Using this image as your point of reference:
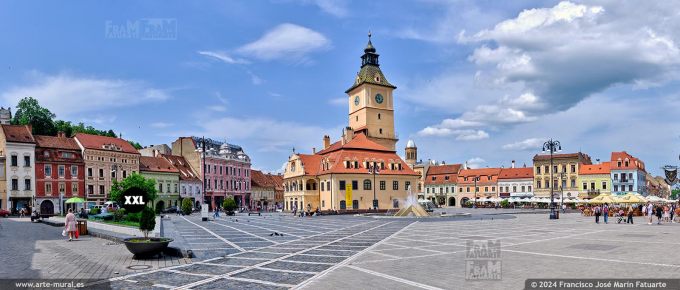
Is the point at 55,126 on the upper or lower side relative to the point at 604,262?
upper

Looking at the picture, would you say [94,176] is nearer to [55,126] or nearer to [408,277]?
Answer: [55,126]

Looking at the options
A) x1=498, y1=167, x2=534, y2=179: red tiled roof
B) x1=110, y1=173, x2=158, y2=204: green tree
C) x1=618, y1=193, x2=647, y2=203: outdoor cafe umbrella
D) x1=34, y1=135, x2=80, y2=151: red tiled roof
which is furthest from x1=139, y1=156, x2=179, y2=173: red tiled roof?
x1=498, y1=167, x2=534, y2=179: red tiled roof

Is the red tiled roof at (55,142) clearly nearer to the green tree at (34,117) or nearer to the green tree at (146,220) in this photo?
the green tree at (34,117)

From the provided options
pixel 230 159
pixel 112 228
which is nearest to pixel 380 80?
pixel 230 159

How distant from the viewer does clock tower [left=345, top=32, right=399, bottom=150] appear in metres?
86.2

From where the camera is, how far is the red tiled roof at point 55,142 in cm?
6669

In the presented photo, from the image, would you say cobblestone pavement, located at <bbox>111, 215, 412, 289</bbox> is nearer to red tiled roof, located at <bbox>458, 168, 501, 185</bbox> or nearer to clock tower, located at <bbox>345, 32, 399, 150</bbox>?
clock tower, located at <bbox>345, 32, 399, 150</bbox>

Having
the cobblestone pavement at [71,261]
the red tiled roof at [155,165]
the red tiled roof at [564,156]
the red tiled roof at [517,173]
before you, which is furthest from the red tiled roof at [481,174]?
the cobblestone pavement at [71,261]

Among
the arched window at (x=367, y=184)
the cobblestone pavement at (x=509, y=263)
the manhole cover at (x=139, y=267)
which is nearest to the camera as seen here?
the cobblestone pavement at (x=509, y=263)

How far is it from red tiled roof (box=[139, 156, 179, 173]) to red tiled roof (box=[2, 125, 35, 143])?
17.4 meters

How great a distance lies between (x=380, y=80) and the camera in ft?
291

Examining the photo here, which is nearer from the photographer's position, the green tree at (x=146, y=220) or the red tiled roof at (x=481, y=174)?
the green tree at (x=146, y=220)

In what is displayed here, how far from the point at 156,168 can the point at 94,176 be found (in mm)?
10953

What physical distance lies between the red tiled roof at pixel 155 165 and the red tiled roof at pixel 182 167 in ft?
5.28
